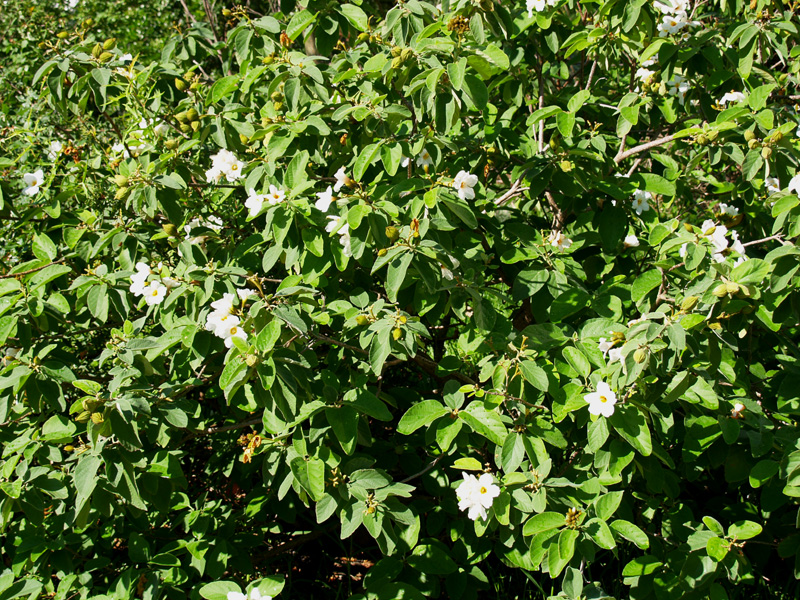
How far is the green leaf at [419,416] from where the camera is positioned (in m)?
1.69

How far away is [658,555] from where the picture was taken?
6.28ft

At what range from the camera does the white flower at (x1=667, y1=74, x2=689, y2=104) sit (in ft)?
7.64

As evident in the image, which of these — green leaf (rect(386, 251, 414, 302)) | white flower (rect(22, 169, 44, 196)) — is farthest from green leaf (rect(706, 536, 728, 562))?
white flower (rect(22, 169, 44, 196))

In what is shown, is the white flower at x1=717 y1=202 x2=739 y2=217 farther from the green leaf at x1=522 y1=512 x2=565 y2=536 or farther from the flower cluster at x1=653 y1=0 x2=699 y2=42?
the green leaf at x1=522 y1=512 x2=565 y2=536

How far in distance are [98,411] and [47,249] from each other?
0.68 m

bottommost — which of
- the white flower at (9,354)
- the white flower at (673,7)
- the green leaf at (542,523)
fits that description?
the green leaf at (542,523)

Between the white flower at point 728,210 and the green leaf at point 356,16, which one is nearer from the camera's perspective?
the green leaf at point 356,16

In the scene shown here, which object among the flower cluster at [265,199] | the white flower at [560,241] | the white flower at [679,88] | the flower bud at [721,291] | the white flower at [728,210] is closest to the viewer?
the flower bud at [721,291]

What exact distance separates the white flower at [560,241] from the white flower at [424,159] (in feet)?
1.44

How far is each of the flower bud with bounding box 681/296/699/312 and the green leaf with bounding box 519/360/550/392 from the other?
14.5 inches

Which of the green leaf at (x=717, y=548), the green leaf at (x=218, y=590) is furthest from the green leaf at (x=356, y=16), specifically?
the green leaf at (x=717, y=548)

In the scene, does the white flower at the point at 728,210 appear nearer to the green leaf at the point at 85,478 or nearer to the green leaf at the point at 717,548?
the green leaf at the point at 717,548

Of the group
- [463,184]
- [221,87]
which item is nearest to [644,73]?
[463,184]

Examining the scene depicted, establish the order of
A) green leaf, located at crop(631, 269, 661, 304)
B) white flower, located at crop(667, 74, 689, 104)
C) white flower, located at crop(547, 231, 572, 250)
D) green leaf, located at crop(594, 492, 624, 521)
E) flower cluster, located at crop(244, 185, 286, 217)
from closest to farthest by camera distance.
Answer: green leaf, located at crop(594, 492, 624, 521), flower cluster, located at crop(244, 185, 286, 217), green leaf, located at crop(631, 269, 661, 304), white flower, located at crop(547, 231, 572, 250), white flower, located at crop(667, 74, 689, 104)
